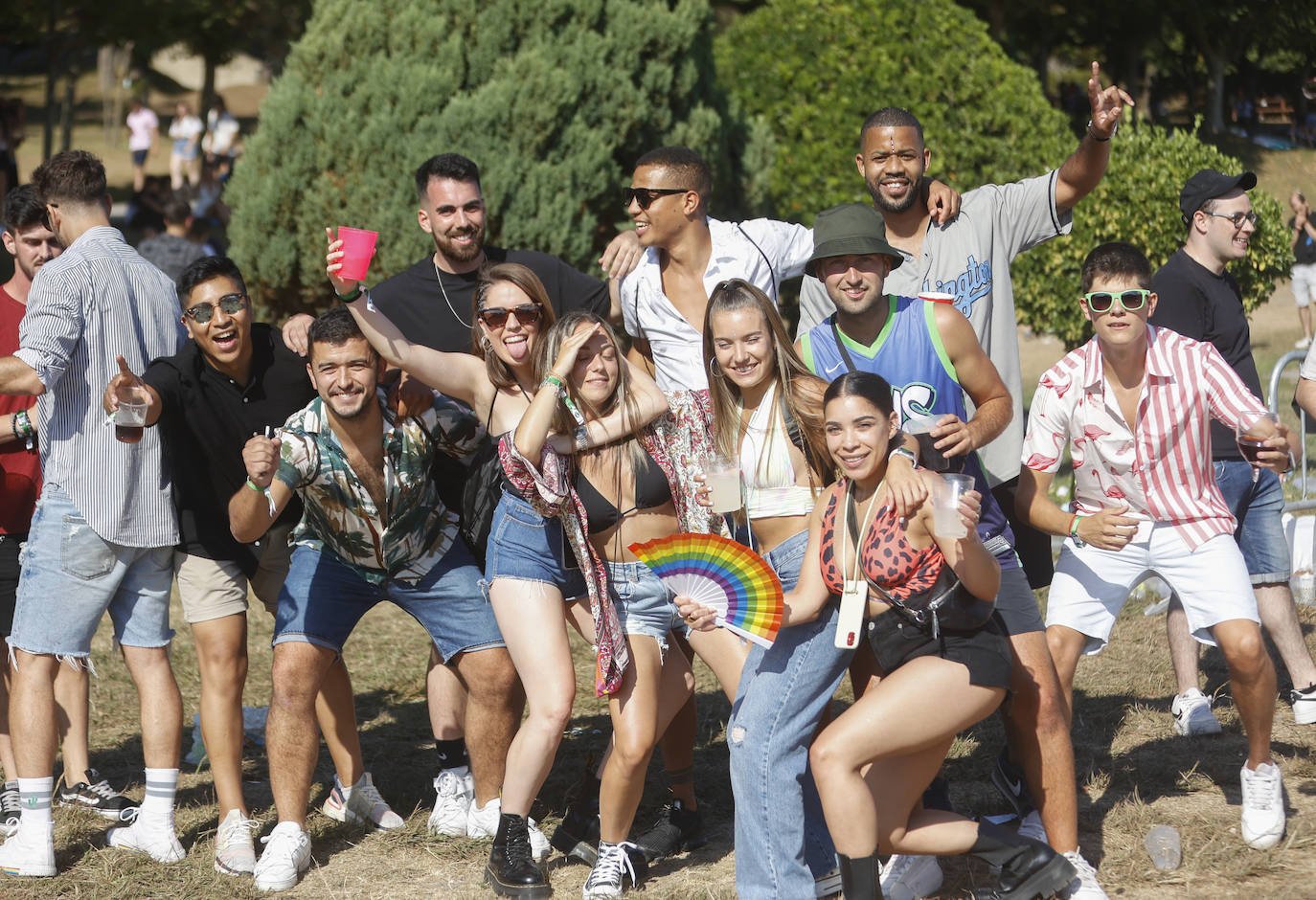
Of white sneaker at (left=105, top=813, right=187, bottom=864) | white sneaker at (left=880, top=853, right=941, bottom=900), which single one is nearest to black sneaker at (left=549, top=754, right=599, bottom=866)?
white sneaker at (left=880, top=853, right=941, bottom=900)

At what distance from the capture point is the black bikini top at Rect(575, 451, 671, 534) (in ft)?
14.7

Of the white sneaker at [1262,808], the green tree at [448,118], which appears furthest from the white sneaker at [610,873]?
the green tree at [448,118]

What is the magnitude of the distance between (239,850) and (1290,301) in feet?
64.9

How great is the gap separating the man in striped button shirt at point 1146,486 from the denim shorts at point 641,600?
126 centimetres

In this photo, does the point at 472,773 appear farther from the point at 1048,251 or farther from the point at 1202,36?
the point at 1202,36

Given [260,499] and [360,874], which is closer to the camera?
[260,499]

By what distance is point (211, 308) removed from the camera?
4770mm

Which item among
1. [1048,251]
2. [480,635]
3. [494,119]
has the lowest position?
[480,635]

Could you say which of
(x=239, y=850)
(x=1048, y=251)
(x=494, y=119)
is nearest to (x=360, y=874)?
(x=239, y=850)

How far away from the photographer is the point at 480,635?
4938mm

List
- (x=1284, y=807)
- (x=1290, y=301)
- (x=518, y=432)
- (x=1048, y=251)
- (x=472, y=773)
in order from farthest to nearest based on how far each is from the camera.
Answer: (x=1290, y=301), (x=1048, y=251), (x=472, y=773), (x=1284, y=807), (x=518, y=432)

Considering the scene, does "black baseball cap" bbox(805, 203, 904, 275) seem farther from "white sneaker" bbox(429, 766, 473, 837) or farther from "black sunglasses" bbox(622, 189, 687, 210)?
"white sneaker" bbox(429, 766, 473, 837)

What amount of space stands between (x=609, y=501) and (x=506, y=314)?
0.76 m

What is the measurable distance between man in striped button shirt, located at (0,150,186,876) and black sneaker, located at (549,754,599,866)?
1.41 meters
